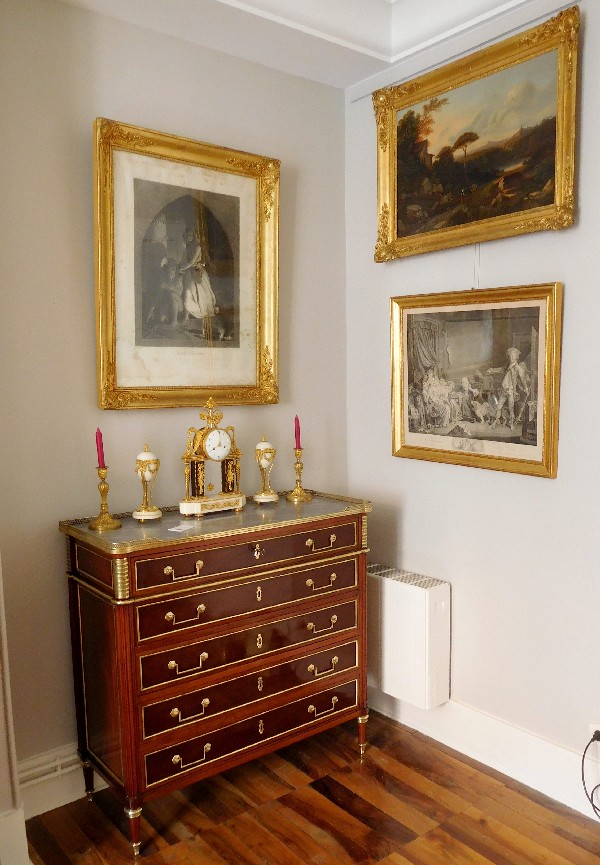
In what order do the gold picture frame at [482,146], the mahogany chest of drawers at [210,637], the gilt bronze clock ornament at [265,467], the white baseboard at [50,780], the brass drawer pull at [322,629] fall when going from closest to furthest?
the mahogany chest of drawers at [210,637] < the gold picture frame at [482,146] < the white baseboard at [50,780] < the brass drawer pull at [322,629] < the gilt bronze clock ornament at [265,467]

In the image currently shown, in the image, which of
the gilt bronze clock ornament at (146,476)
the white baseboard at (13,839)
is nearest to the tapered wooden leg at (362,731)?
the gilt bronze clock ornament at (146,476)

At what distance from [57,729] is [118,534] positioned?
3.05ft

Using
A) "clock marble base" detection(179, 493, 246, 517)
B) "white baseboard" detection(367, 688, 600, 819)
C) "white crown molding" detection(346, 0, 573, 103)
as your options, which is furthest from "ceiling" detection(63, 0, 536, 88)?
"white baseboard" detection(367, 688, 600, 819)

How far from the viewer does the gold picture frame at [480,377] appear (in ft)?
9.37

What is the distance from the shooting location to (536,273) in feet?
9.48

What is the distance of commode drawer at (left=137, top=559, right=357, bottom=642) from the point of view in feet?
8.48

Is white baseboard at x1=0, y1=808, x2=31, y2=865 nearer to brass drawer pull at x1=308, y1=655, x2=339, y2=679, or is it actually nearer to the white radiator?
brass drawer pull at x1=308, y1=655, x2=339, y2=679

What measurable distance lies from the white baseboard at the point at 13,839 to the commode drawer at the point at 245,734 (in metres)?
0.44

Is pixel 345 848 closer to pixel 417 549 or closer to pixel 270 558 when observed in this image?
pixel 270 558

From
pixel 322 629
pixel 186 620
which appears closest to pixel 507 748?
pixel 322 629

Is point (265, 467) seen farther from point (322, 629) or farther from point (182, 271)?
point (182, 271)

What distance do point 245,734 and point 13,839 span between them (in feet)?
2.91

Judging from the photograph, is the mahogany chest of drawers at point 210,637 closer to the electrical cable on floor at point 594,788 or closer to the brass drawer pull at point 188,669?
the brass drawer pull at point 188,669

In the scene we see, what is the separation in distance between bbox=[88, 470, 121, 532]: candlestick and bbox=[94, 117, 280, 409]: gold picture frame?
0.31 meters
